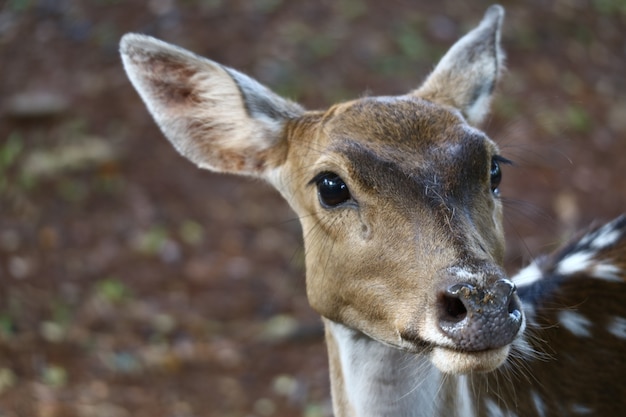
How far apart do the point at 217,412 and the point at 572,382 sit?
3.23m

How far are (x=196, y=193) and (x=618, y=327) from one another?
4.93 m

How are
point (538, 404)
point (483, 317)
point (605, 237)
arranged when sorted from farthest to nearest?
point (605, 237), point (538, 404), point (483, 317)

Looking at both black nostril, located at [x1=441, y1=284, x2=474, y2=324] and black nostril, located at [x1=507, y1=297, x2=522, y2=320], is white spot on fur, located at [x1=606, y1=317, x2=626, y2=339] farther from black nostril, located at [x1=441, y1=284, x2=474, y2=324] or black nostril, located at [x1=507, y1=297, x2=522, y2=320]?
black nostril, located at [x1=441, y1=284, x2=474, y2=324]

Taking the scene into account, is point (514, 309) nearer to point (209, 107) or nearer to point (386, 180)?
point (386, 180)

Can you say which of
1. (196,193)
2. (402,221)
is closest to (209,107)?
(402,221)

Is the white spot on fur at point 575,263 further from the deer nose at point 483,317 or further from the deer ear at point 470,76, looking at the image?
the deer nose at point 483,317

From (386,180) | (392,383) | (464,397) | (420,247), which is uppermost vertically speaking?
(386,180)

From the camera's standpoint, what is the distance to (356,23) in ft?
32.0

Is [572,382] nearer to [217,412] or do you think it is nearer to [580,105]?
[217,412]

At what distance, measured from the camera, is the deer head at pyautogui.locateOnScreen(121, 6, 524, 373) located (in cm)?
288

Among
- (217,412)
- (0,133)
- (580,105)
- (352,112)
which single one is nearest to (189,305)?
(217,412)

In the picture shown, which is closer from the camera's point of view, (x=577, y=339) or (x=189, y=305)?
(x=577, y=339)

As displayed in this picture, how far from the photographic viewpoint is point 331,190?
344 centimetres

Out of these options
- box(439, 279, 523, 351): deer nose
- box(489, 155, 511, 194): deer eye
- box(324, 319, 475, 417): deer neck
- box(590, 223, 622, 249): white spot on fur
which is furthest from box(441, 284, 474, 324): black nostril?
box(590, 223, 622, 249): white spot on fur
